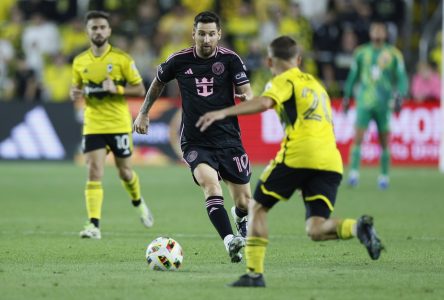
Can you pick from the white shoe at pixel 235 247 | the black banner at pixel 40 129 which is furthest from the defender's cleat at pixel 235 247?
the black banner at pixel 40 129

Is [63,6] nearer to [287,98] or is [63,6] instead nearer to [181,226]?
[181,226]

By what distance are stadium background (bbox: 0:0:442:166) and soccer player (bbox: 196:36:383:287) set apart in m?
15.2

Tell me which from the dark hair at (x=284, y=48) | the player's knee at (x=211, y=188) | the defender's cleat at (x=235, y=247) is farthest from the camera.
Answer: the player's knee at (x=211, y=188)

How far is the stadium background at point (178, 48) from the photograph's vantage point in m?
23.3

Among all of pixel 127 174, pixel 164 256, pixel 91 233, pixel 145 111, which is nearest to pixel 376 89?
pixel 127 174

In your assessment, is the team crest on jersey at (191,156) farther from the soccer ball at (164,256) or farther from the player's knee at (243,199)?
the soccer ball at (164,256)

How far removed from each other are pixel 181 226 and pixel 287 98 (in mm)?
5486

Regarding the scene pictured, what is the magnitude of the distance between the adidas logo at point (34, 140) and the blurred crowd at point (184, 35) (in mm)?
656

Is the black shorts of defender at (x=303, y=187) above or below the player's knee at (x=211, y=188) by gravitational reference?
above

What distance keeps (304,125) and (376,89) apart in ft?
35.7

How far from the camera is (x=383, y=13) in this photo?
997 inches

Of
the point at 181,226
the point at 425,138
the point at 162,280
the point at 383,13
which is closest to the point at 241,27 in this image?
the point at 383,13

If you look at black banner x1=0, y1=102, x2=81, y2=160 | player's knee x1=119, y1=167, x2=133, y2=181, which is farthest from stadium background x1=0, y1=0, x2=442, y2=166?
player's knee x1=119, y1=167, x2=133, y2=181

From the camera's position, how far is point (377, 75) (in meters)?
18.6
